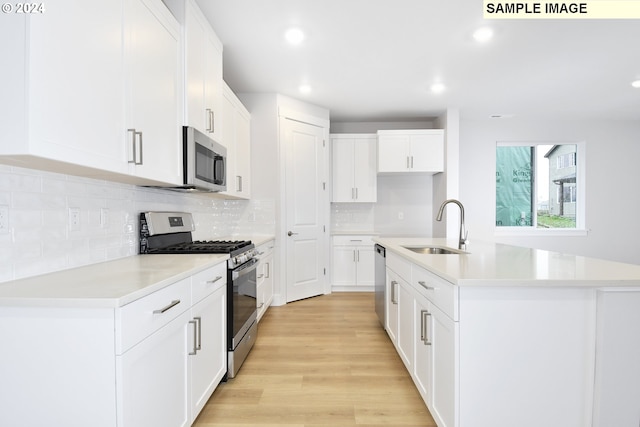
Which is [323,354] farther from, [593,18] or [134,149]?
[593,18]

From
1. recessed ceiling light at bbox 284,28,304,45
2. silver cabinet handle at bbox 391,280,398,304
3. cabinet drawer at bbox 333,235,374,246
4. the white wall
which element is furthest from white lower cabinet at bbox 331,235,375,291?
recessed ceiling light at bbox 284,28,304,45

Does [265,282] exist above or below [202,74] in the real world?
below

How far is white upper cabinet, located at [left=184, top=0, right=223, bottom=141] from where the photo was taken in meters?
2.19

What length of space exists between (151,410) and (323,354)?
164 cm

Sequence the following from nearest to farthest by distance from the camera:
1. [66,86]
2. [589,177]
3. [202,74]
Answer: [66,86]
[202,74]
[589,177]

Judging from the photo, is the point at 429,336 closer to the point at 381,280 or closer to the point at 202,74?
the point at 381,280

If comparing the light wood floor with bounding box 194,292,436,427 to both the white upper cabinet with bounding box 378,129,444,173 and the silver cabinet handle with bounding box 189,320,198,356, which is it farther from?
the white upper cabinet with bounding box 378,129,444,173

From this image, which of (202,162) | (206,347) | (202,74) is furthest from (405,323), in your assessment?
(202,74)

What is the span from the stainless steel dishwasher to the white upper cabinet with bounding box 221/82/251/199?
153 centimetres

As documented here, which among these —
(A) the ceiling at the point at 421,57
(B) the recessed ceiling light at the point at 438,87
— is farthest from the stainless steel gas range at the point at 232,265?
(B) the recessed ceiling light at the point at 438,87

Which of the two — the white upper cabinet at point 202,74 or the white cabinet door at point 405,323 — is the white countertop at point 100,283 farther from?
the white cabinet door at point 405,323

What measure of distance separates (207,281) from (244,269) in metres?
0.56

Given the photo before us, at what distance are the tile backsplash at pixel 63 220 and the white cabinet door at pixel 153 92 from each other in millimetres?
320

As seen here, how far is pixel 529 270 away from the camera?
A: 157 cm
